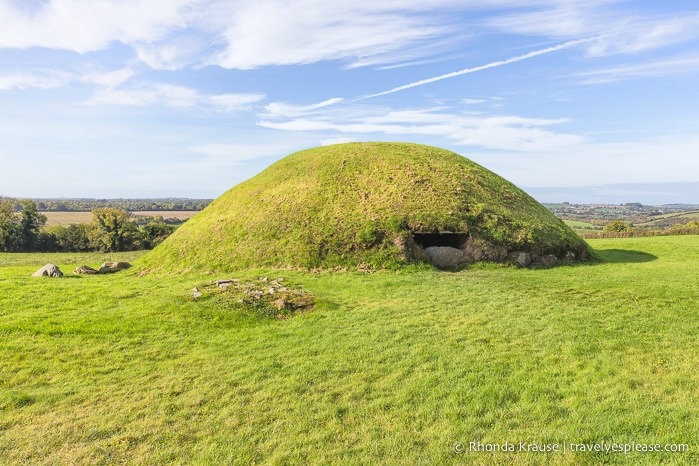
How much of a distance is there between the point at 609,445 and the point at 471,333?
506cm

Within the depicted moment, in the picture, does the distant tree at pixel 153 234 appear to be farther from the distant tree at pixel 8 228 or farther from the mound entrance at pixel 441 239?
the mound entrance at pixel 441 239

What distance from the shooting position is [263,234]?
23031 millimetres

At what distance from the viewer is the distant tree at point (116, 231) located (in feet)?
171

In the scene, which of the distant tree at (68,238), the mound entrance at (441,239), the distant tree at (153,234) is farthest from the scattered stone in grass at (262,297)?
the distant tree at (68,238)

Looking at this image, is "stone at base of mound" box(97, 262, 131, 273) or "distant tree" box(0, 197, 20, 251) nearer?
"stone at base of mound" box(97, 262, 131, 273)

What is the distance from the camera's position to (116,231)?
52.2 m

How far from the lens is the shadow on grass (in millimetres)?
24391

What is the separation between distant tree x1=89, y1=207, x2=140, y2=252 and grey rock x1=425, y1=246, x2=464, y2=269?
47.5 metres

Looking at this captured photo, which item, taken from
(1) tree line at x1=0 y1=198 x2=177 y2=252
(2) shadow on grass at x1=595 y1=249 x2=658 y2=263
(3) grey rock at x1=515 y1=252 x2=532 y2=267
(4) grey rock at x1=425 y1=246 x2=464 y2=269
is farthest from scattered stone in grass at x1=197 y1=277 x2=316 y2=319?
(1) tree line at x1=0 y1=198 x2=177 y2=252

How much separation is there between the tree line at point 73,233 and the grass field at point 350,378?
43.5 m

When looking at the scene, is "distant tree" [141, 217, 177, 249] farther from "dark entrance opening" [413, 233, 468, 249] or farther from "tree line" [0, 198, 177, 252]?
"dark entrance opening" [413, 233, 468, 249]

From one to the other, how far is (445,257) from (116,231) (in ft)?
165

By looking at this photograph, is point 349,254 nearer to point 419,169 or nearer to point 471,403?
point 419,169

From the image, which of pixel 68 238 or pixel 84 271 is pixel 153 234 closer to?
pixel 68 238
